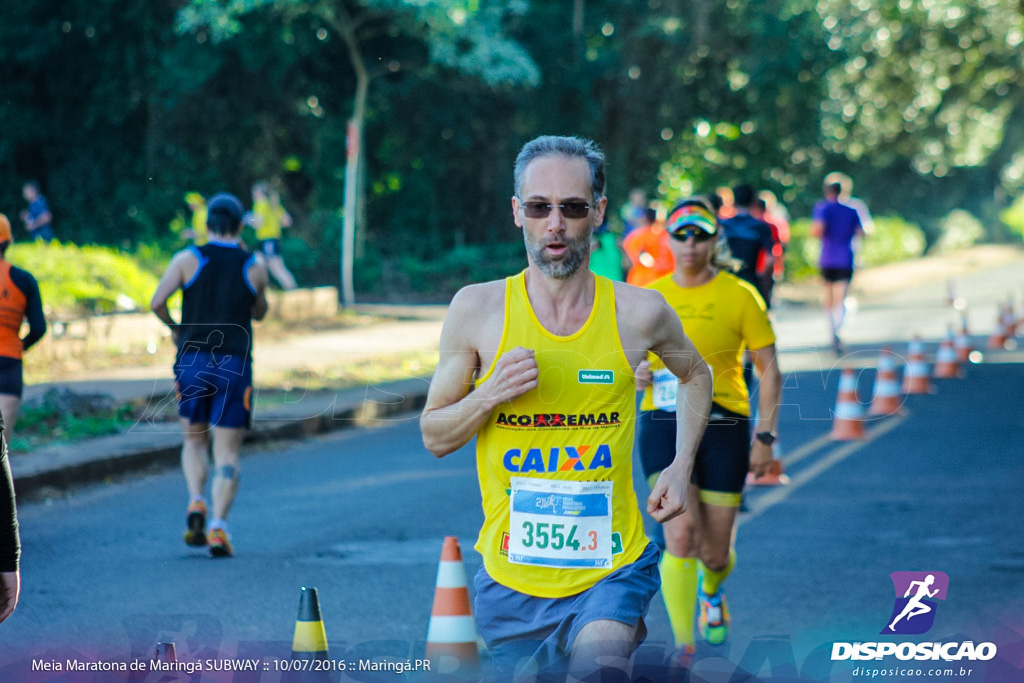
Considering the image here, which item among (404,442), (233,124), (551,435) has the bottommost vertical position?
(404,442)

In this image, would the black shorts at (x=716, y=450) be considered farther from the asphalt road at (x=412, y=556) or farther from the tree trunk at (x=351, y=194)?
the tree trunk at (x=351, y=194)

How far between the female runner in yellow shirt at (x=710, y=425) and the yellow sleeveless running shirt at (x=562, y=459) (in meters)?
2.04

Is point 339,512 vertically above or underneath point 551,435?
underneath

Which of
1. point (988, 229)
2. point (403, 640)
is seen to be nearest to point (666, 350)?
point (403, 640)

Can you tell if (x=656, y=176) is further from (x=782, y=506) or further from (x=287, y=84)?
(x=782, y=506)

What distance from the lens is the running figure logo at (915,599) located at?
621 centimetres

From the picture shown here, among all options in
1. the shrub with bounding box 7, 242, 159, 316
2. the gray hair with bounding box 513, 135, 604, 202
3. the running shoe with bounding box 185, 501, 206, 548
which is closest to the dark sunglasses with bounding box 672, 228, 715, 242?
the gray hair with bounding box 513, 135, 604, 202

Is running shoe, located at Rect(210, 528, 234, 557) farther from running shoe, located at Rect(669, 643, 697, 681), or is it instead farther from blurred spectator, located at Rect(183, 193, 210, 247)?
blurred spectator, located at Rect(183, 193, 210, 247)

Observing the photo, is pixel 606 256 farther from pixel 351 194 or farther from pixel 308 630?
pixel 308 630

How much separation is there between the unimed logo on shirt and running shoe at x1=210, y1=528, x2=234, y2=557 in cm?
450

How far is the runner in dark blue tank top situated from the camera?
772 cm

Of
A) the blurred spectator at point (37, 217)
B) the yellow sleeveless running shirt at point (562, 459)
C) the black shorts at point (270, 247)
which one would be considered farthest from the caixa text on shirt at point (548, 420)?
the blurred spectator at point (37, 217)

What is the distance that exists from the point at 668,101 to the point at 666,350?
28.3 metres

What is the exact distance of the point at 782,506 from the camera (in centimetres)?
923
